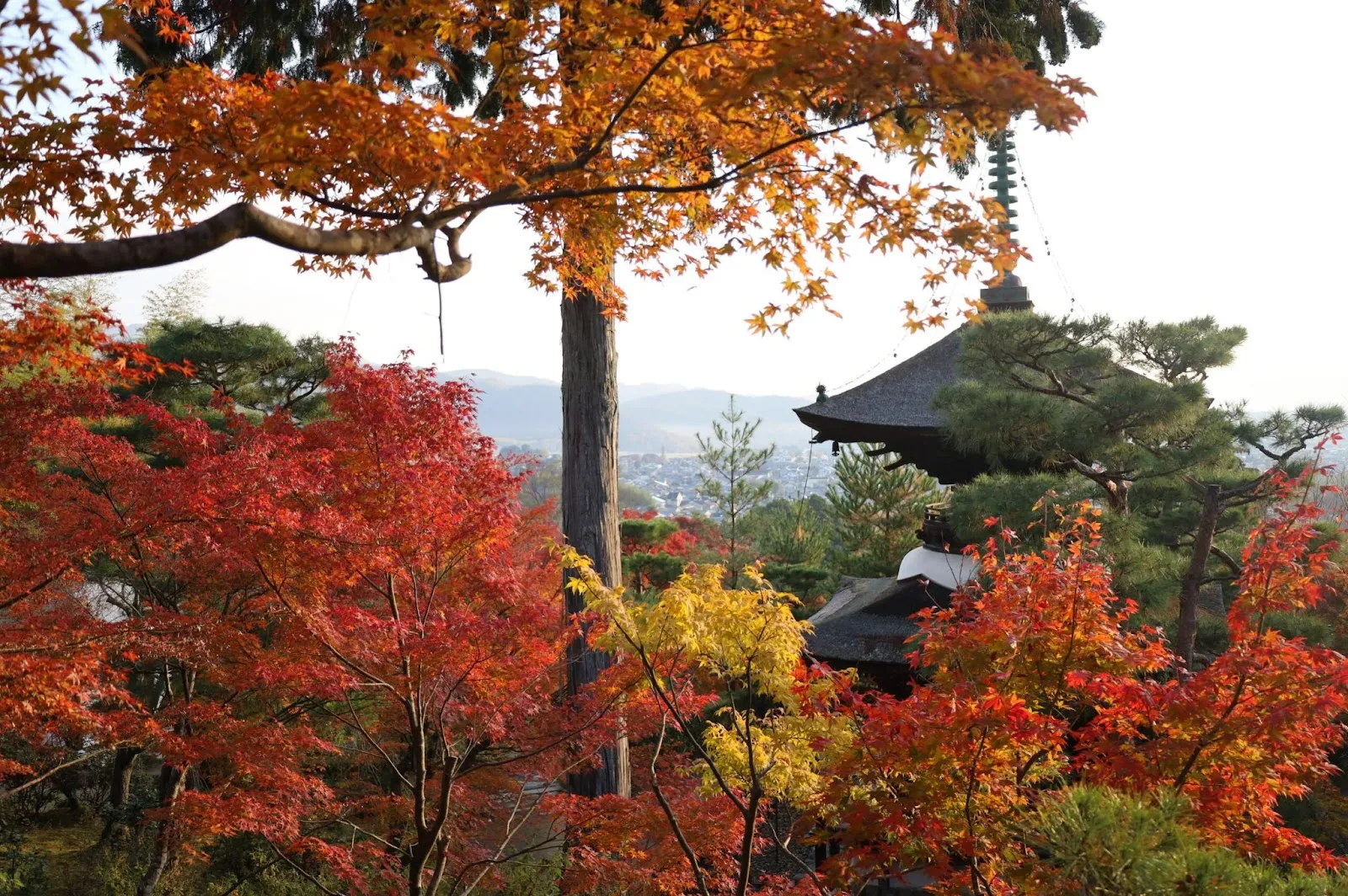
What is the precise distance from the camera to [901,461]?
1016cm

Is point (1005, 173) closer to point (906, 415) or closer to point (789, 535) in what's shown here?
point (906, 415)

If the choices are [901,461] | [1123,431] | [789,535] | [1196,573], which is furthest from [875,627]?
[789,535]

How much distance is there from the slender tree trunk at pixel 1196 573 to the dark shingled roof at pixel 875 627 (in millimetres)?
3054

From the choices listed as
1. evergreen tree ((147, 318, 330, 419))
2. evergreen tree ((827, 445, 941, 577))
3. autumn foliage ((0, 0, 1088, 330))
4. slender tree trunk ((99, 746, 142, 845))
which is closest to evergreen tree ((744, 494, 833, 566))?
evergreen tree ((827, 445, 941, 577))

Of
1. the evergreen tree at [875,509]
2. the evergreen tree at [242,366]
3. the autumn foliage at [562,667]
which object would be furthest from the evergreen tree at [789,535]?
the autumn foliage at [562,667]

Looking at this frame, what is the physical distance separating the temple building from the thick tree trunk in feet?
8.48

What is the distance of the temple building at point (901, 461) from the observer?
356 inches

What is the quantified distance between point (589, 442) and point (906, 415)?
3.38m

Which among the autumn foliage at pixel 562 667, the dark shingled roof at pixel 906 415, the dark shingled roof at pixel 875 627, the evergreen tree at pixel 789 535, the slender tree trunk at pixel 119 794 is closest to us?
the autumn foliage at pixel 562 667

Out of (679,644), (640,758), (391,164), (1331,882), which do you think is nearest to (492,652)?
(679,644)

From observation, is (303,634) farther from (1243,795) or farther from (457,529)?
(1243,795)

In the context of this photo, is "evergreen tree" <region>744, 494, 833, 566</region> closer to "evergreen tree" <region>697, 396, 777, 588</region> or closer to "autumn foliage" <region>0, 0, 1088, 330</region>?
"evergreen tree" <region>697, 396, 777, 588</region>

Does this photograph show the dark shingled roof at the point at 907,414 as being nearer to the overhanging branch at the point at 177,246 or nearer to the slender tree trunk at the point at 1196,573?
the slender tree trunk at the point at 1196,573

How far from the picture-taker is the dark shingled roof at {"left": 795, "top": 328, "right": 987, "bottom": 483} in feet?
30.5
